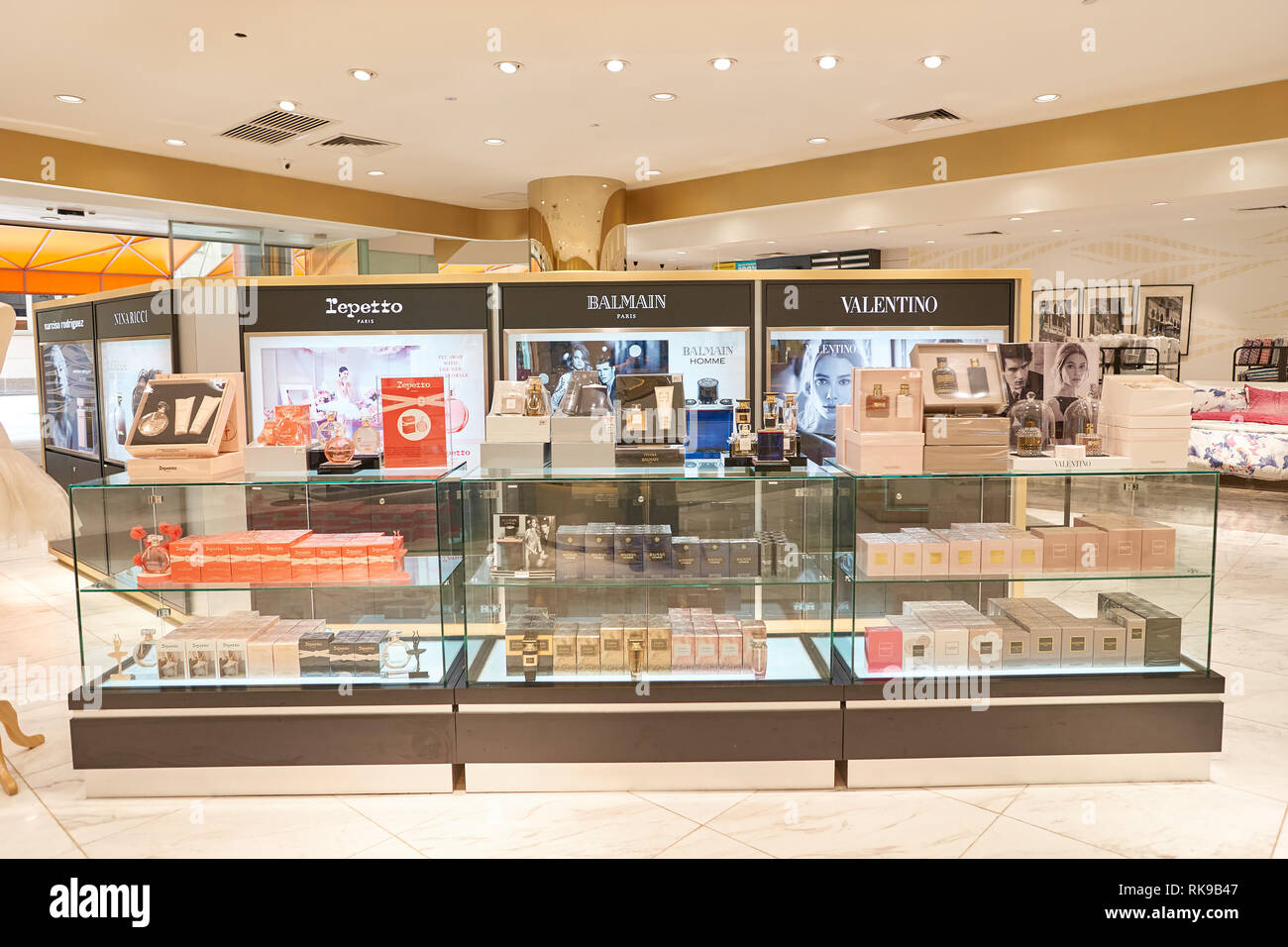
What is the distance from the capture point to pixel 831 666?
9.76ft

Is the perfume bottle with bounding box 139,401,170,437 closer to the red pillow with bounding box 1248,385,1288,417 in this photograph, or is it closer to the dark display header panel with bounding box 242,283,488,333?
the dark display header panel with bounding box 242,283,488,333

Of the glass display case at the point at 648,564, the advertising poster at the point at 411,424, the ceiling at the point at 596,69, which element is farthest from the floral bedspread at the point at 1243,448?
the advertising poster at the point at 411,424

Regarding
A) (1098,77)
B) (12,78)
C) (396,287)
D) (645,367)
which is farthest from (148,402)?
(1098,77)

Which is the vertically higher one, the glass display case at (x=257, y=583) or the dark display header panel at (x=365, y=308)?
the dark display header panel at (x=365, y=308)

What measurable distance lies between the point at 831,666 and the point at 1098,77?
4.97 m

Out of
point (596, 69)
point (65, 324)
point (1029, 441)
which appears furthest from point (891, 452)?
point (65, 324)

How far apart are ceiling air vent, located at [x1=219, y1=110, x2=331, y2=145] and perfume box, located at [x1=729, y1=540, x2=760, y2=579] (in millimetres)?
5262

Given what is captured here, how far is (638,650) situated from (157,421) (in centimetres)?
183

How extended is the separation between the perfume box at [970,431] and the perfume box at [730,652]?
95 cm

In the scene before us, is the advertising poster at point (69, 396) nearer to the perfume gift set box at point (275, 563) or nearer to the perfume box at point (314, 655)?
the perfume gift set box at point (275, 563)

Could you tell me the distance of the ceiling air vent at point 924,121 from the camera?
6645 millimetres

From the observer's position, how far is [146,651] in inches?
119

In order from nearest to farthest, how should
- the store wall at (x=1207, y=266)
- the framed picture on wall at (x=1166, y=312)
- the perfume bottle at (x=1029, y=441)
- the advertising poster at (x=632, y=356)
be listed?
the perfume bottle at (x=1029, y=441), the advertising poster at (x=632, y=356), the store wall at (x=1207, y=266), the framed picture on wall at (x=1166, y=312)

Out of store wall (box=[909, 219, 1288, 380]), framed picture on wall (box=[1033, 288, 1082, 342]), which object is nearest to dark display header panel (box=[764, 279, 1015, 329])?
store wall (box=[909, 219, 1288, 380])
